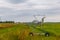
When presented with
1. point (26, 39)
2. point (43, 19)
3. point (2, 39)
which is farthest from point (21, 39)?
point (43, 19)

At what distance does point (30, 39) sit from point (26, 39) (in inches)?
20.0

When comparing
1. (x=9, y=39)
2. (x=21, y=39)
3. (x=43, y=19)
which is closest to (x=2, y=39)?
(x=9, y=39)

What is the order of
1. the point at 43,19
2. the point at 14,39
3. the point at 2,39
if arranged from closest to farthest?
the point at 2,39
the point at 14,39
the point at 43,19

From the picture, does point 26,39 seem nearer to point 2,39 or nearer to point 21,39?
point 21,39

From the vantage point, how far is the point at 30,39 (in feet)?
76.3

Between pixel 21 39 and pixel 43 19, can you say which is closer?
pixel 21 39

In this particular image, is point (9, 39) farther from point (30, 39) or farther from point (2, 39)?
point (30, 39)

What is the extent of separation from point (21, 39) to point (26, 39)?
88cm

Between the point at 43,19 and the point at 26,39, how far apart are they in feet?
107

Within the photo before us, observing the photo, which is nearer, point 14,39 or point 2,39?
point 2,39

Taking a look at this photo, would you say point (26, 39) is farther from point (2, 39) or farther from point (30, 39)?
point (2, 39)

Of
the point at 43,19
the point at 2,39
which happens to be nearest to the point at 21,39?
the point at 2,39

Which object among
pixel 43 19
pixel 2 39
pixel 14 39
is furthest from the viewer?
pixel 43 19

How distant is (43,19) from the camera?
55.4 meters
